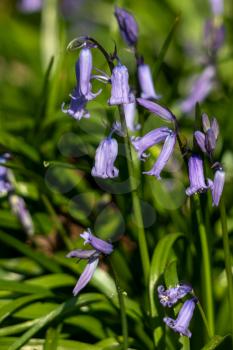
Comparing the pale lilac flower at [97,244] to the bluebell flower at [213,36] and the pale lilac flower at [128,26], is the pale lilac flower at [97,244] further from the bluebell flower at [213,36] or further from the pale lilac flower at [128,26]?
the bluebell flower at [213,36]

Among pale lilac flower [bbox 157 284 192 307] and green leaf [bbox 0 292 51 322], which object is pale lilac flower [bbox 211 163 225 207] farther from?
green leaf [bbox 0 292 51 322]

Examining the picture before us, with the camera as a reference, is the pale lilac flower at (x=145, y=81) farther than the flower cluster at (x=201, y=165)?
Yes

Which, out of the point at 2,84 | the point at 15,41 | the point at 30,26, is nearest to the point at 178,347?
the point at 2,84

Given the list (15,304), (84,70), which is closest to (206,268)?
(15,304)

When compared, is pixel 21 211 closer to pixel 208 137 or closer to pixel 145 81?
pixel 145 81

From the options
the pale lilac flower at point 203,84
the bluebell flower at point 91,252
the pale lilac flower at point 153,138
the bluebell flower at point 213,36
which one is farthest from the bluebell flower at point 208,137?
the bluebell flower at point 213,36

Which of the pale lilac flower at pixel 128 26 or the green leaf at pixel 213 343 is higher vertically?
the pale lilac flower at pixel 128 26

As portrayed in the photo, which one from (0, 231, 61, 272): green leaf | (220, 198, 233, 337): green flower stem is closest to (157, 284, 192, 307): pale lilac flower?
(220, 198, 233, 337): green flower stem
